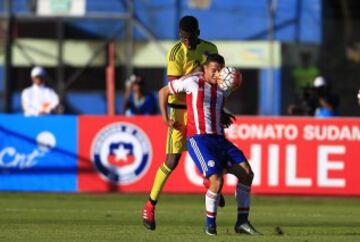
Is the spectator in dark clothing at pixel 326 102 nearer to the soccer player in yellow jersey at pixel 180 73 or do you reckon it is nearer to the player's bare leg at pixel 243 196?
the soccer player in yellow jersey at pixel 180 73

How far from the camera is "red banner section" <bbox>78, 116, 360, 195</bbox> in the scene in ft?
59.0

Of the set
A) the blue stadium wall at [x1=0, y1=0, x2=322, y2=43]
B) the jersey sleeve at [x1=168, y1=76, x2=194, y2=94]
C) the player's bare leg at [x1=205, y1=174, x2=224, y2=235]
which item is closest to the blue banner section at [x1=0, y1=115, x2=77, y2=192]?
the jersey sleeve at [x1=168, y1=76, x2=194, y2=94]

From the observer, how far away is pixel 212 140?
445 inches

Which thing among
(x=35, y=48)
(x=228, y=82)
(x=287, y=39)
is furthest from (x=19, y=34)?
(x=228, y=82)

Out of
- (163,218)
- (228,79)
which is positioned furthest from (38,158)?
A: (228,79)

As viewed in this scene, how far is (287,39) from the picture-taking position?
1010 inches

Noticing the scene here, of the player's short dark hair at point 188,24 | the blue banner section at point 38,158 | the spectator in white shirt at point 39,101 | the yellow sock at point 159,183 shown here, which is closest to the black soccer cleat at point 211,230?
the yellow sock at point 159,183

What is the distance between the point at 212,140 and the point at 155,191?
121 cm

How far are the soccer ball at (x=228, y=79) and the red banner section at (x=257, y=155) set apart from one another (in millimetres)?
6758

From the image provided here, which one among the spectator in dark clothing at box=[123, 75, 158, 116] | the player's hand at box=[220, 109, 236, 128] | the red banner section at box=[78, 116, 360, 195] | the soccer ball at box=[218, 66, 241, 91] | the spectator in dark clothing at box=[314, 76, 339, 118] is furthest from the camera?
the spectator in dark clothing at box=[123, 75, 158, 116]

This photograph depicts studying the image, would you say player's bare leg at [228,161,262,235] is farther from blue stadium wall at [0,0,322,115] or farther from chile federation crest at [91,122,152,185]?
blue stadium wall at [0,0,322,115]

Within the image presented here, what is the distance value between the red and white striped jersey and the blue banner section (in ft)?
23.8

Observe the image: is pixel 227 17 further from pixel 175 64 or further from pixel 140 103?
pixel 175 64

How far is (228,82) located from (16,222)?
3.28 meters
